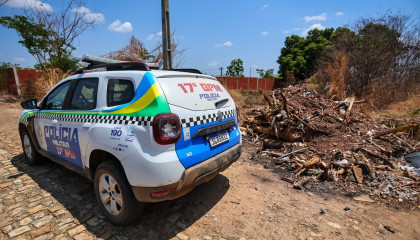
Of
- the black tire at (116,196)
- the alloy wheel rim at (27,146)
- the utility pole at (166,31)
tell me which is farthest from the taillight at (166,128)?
the utility pole at (166,31)

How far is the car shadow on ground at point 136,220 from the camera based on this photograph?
231cm

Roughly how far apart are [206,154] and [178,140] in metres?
0.41

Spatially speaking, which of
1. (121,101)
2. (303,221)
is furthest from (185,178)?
(303,221)

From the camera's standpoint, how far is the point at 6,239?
2.15 m

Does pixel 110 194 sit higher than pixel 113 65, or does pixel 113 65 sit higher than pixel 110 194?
pixel 113 65

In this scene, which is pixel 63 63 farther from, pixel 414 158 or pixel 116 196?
pixel 414 158

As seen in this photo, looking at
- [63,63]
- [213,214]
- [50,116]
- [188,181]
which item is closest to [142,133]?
[188,181]

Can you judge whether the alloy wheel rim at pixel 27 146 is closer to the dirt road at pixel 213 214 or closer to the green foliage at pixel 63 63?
the dirt road at pixel 213 214

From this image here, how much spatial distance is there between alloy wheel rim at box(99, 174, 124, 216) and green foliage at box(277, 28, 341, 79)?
28.2 meters

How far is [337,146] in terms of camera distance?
444cm

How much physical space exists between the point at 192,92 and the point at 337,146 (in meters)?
3.74

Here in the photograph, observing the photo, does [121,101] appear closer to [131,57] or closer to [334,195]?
[334,195]

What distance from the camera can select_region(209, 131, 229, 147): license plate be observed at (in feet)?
7.76

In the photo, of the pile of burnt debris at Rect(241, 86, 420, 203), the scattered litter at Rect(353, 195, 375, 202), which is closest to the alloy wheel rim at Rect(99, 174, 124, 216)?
the pile of burnt debris at Rect(241, 86, 420, 203)
